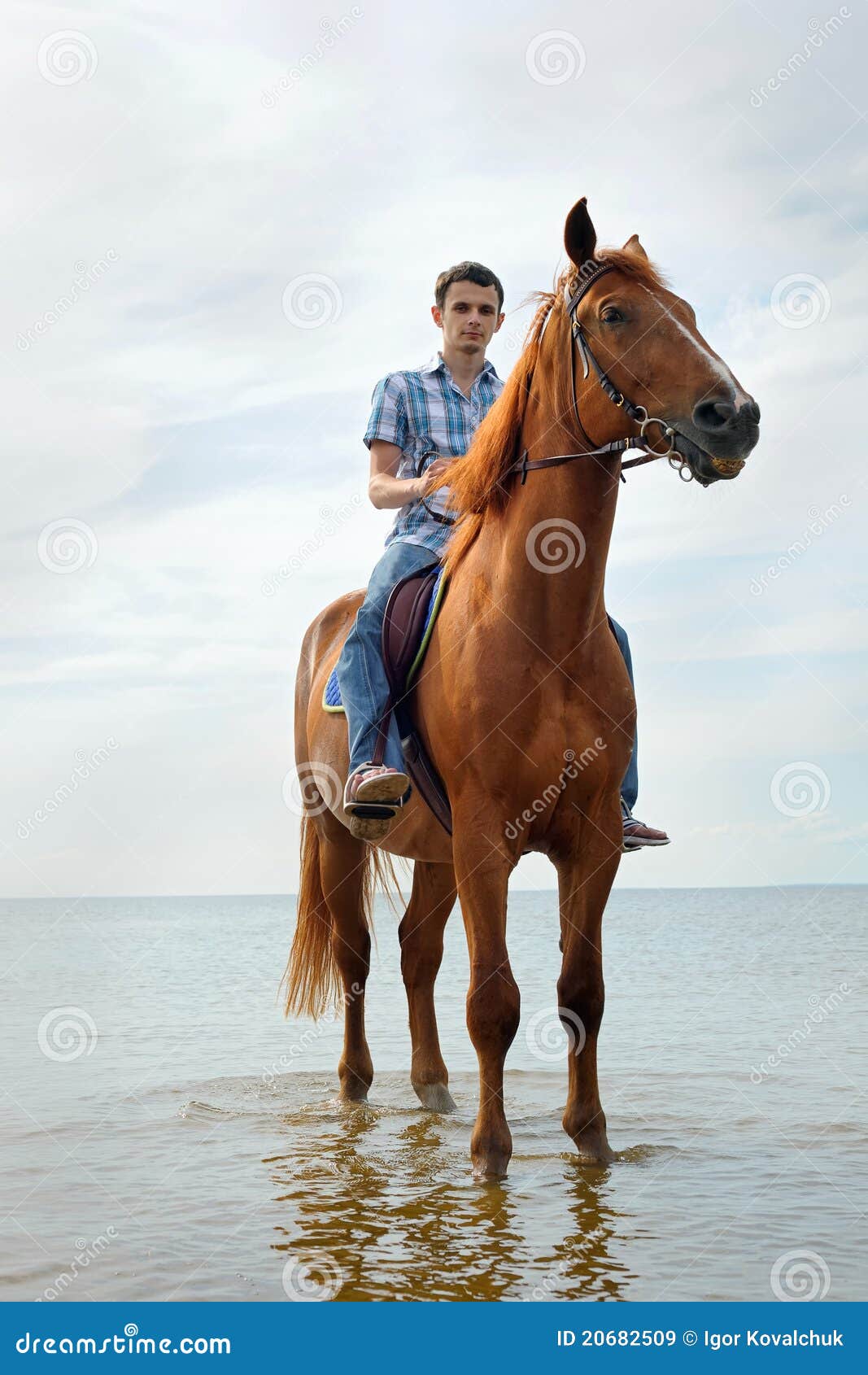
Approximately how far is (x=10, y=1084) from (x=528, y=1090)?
324 centimetres

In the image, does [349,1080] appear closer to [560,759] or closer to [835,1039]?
[560,759]

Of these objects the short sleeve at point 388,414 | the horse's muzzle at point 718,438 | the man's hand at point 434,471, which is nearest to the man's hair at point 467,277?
the short sleeve at point 388,414

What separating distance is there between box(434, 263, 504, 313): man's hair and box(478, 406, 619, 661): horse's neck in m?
1.22

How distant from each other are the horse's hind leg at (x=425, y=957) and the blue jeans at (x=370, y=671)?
1.61m

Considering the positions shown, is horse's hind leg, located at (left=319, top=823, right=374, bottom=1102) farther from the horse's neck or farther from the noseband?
the noseband

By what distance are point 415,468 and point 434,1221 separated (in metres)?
3.30

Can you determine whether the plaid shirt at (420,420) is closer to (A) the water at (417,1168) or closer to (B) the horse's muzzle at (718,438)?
(B) the horse's muzzle at (718,438)

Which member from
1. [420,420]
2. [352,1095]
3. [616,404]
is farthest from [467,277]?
[352,1095]

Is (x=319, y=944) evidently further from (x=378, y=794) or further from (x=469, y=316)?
(x=469, y=316)

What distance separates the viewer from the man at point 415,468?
16.8 ft

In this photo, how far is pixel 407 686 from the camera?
515 cm

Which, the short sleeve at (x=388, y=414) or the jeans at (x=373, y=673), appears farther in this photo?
the short sleeve at (x=388, y=414)
